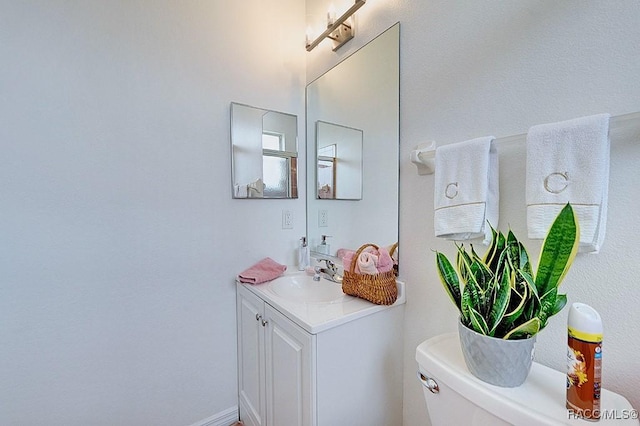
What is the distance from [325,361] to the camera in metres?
0.91

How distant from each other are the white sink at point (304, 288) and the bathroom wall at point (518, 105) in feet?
1.28

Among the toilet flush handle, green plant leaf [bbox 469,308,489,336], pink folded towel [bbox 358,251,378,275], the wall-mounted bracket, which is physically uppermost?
the wall-mounted bracket

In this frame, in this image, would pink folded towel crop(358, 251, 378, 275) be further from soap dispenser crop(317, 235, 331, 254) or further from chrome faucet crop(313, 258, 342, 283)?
soap dispenser crop(317, 235, 331, 254)

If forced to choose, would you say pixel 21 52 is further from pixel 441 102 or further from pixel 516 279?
pixel 516 279

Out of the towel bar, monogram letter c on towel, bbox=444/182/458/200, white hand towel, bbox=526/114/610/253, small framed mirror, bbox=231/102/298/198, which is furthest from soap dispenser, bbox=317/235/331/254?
white hand towel, bbox=526/114/610/253

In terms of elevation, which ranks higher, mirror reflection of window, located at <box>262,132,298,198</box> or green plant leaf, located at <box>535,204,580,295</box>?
mirror reflection of window, located at <box>262,132,298,198</box>

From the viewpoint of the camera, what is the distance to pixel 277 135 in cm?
160

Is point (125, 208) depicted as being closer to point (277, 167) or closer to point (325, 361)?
point (277, 167)

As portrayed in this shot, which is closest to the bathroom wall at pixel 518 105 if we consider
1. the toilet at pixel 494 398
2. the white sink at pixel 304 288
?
the toilet at pixel 494 398

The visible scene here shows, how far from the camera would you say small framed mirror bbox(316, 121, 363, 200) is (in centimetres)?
141

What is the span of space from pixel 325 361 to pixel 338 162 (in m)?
1.00

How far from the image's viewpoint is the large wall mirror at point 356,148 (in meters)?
1.19

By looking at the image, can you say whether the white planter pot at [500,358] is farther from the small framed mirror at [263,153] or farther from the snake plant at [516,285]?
the small framed mirror at [263,153]

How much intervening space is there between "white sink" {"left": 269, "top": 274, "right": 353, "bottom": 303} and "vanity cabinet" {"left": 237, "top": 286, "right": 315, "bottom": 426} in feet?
0.50
